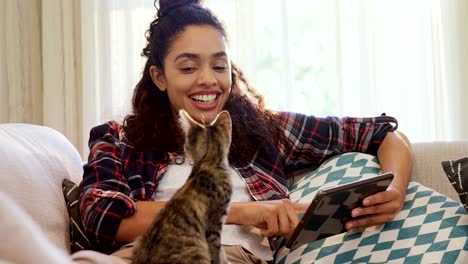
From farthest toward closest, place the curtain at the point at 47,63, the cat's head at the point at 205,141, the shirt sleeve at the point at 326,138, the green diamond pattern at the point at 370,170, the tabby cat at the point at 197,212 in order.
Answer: the curtain at the point at 47,63
the shirt sleeve at the point at 326,138
the green diamond pattern at the point at 370,170
the cat's head at the point at 205,141
the tabby cat at the point at 197,212

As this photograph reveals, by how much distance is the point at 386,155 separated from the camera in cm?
180

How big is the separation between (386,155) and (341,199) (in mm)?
393

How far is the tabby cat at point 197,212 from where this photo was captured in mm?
1239

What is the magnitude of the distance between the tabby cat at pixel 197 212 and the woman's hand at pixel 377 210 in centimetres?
37

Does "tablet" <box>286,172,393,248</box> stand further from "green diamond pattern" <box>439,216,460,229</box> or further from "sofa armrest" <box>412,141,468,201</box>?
"sofa armrest" <box>412,141,468,201</box>

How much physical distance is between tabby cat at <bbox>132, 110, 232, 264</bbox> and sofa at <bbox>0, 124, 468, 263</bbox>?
0.27 meters

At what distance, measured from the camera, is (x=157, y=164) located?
5.78 ft

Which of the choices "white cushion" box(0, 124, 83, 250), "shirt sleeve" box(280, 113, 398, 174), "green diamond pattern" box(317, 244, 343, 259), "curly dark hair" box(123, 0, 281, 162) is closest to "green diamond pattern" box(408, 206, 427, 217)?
"green diamond pattern" box(317, 244, 343, 259)

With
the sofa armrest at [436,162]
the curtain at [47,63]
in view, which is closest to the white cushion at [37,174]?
the sofa armrest at [436,162]

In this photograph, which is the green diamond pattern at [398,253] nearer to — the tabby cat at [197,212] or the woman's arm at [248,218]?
the woman's arm at [248,218]

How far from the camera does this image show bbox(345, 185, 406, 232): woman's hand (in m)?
1.55

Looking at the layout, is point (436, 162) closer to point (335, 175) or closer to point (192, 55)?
point (335, 175)

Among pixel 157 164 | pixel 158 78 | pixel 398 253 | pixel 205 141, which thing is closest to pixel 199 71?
pixel 158 78

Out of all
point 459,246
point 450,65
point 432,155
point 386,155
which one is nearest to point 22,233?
point 459,246
